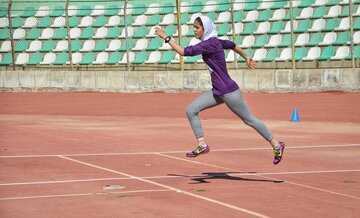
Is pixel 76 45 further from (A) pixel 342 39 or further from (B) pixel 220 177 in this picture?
(B) pixel 220 177

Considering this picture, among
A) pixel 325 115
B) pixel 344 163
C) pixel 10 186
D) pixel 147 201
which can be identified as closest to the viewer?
pixel 147 201

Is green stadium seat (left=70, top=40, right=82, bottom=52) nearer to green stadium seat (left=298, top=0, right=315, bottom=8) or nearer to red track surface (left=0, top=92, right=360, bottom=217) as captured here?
green stadium seat (left=298, top=0, right=315, bottom=8)

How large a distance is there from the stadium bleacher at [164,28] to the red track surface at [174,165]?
6.56 metres

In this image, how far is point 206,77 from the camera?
32375 mm

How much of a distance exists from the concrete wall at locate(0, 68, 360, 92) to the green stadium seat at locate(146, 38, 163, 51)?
3.13 meters

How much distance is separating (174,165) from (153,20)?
24.8 m

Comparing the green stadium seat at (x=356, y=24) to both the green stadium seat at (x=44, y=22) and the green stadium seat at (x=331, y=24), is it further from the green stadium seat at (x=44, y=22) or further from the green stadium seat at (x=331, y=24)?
the green stadium seat at (x=44, y=22)

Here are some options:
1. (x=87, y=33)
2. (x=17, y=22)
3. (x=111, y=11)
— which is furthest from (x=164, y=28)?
(x=17, y=22)

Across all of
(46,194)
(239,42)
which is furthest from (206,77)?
(46,194)

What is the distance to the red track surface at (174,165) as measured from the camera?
9.46 meters

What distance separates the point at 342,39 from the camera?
31953 millimetres

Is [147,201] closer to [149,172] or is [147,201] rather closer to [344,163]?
[149,172]

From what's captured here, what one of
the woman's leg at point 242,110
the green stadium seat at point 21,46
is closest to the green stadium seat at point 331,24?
the green stadium seat at point 21,46

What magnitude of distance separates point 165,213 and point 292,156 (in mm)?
6391
